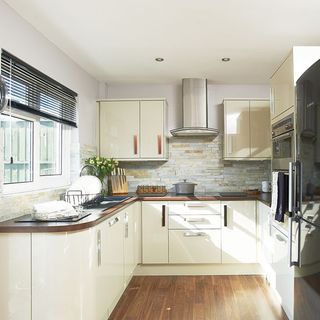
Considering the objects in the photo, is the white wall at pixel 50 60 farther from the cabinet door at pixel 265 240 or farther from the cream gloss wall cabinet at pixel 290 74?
the cabinet door at pixel 265 240

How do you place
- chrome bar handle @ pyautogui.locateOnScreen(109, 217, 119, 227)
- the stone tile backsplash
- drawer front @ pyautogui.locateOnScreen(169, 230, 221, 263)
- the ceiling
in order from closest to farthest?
1. the ceiling
2. chrome bar handle @ pyautogui.locateOnScreen(109, 217, 119, 227)
3. drawer front @ pyautogui.locateOnScreen(169, 230, 221, 263)
4. the stone tile backsplash

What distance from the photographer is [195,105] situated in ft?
13.1

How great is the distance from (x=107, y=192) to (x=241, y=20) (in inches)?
96.7

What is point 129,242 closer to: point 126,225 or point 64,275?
point 126,225

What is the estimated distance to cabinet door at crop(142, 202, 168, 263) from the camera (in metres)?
3.53

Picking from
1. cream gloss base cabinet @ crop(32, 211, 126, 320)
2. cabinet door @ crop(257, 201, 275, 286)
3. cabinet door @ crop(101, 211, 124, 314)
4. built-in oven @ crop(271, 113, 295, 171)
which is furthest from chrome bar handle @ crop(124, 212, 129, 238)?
built-in oven @ crop(271, 113, 295, 171)

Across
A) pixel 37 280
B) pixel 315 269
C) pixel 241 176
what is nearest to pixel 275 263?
pixel 315 269

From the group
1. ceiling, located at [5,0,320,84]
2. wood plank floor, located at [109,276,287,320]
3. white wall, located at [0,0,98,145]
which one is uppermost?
ceiling, located at [5,0,320,84]

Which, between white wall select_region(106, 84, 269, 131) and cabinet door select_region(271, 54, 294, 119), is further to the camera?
white wall select_region(106, 84, 269, 131)

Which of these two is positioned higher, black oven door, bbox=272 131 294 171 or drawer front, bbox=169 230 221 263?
black oven door, bbox=272 131 294 171

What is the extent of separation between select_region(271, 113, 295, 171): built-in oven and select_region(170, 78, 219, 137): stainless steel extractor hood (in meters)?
1.20

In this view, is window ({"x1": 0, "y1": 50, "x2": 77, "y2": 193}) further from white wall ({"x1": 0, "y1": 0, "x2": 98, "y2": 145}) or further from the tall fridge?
the tall fridge

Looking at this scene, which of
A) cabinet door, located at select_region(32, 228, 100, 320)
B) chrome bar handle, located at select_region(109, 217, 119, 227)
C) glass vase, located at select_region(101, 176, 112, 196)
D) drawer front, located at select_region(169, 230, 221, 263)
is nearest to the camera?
cabinet door, located at select_region(32, 228, 100, 320)

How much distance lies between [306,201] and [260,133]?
2.18 m
